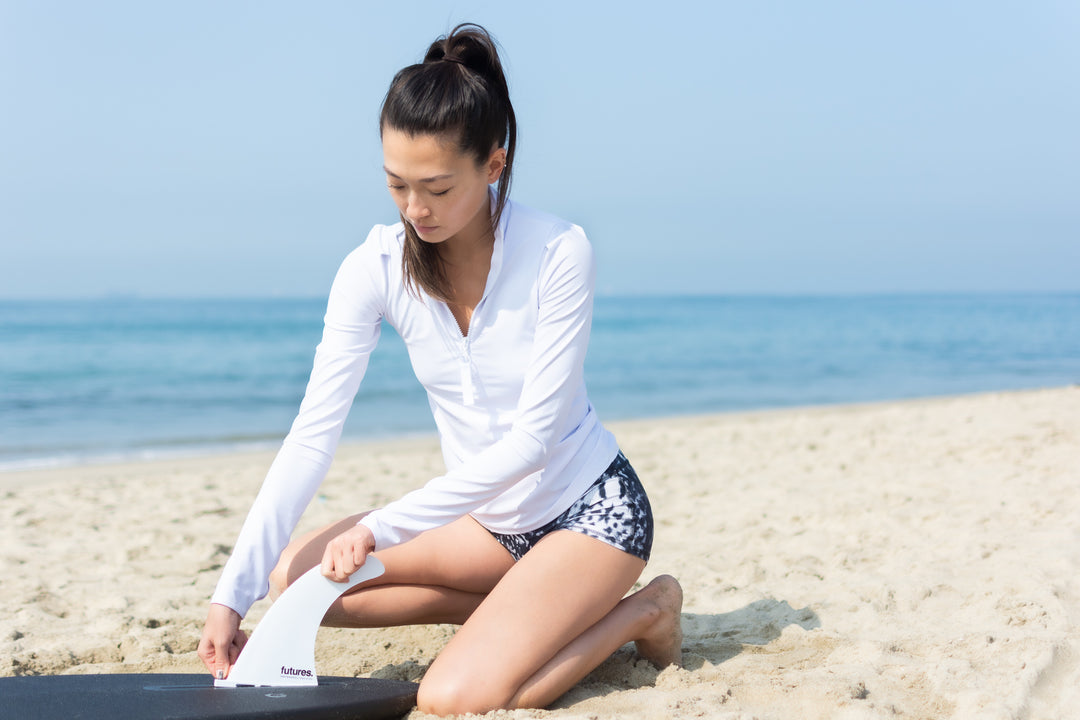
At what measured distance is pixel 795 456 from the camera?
5.65 meters

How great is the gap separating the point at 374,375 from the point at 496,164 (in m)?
12.0

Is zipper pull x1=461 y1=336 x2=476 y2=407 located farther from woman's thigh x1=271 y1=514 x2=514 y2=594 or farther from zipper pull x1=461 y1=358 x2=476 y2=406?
woman's thigh x1=271 y1=514 x2=514 y2=594

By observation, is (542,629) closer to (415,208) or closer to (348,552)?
(348,552)

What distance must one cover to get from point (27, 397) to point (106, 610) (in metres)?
9.76

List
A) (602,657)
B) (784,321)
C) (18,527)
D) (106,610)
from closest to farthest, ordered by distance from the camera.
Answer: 1. (602,657)
2. (106,610)
3. (18,527)
4. (784,321)

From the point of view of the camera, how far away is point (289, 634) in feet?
6.32

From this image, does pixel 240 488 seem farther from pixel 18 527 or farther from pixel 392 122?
pixel 392 122

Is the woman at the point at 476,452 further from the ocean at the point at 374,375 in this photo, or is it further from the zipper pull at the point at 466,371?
the ocean at the point at 374,375

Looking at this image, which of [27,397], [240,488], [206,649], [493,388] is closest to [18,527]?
[240,488]

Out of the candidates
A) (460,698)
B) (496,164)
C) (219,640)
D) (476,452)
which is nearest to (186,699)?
(219,640)

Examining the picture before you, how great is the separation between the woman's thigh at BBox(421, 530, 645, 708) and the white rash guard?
161mm

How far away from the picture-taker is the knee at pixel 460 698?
1.91 m

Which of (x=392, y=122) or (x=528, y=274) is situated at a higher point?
(x=392, y=122)

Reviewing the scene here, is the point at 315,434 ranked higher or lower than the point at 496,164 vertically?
lower
